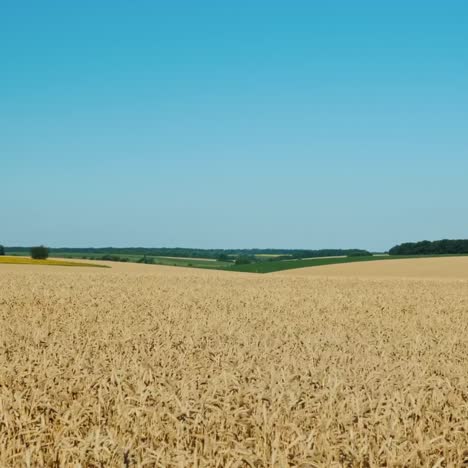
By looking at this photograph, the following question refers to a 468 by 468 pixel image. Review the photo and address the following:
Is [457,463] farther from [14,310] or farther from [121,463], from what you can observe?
[14,310]

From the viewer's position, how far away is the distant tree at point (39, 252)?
59.7 meters

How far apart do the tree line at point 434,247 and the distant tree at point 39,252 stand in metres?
40.9

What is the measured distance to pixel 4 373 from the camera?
557 centimetres

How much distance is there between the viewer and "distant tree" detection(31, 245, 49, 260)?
196 ft

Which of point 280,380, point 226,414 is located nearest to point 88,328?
point 280,380

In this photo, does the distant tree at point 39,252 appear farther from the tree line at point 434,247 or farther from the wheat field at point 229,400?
the wheat field at point 229,400

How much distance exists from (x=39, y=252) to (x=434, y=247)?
42.6 metres

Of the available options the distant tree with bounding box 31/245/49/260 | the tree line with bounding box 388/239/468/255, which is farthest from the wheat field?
the tree line with bounding box 388/239/468/255

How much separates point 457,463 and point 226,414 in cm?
136

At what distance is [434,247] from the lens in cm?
7381

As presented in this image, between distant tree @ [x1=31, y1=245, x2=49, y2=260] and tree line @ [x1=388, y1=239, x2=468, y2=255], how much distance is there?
40863 millimetres

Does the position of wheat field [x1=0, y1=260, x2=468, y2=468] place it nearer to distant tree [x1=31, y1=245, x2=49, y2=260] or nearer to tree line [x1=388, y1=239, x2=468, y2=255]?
distant tree [x1=31, y1=245, x2=49, y2=260]

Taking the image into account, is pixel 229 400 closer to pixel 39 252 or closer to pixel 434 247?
pixel 39 252

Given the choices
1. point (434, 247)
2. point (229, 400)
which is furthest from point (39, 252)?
point (229, 400)
